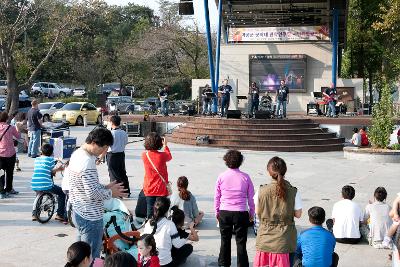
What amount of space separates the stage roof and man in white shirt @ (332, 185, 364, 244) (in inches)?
865

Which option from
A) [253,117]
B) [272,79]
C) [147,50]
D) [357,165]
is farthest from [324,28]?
[147,50]

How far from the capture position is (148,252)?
211 inches

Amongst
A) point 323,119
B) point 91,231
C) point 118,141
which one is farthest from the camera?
point 323,119

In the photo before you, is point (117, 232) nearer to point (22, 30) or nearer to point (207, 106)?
point (207, 106)

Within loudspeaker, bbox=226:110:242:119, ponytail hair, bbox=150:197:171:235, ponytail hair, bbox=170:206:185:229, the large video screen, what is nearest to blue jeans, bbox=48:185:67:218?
ponytail hair, bbox=170:206:185:229

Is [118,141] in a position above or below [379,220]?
above

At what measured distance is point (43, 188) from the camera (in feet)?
30.0

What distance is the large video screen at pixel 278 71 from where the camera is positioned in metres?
31.1

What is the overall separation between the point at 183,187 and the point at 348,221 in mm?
2521

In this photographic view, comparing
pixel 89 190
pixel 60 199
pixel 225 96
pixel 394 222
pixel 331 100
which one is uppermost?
pixel 225 96

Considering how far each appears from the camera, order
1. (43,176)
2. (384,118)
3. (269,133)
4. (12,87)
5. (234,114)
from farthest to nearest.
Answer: (12,87), (234,114), (269,133), (384,118), (43,176)

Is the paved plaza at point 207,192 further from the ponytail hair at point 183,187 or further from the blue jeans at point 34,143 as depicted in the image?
the ponytail hair at point 183,187

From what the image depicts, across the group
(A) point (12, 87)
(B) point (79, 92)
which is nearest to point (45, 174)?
(A) point (12, 87)

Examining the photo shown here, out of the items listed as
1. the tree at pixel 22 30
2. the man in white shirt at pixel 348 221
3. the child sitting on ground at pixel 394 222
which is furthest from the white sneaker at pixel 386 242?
the tree at pixel 22 30
